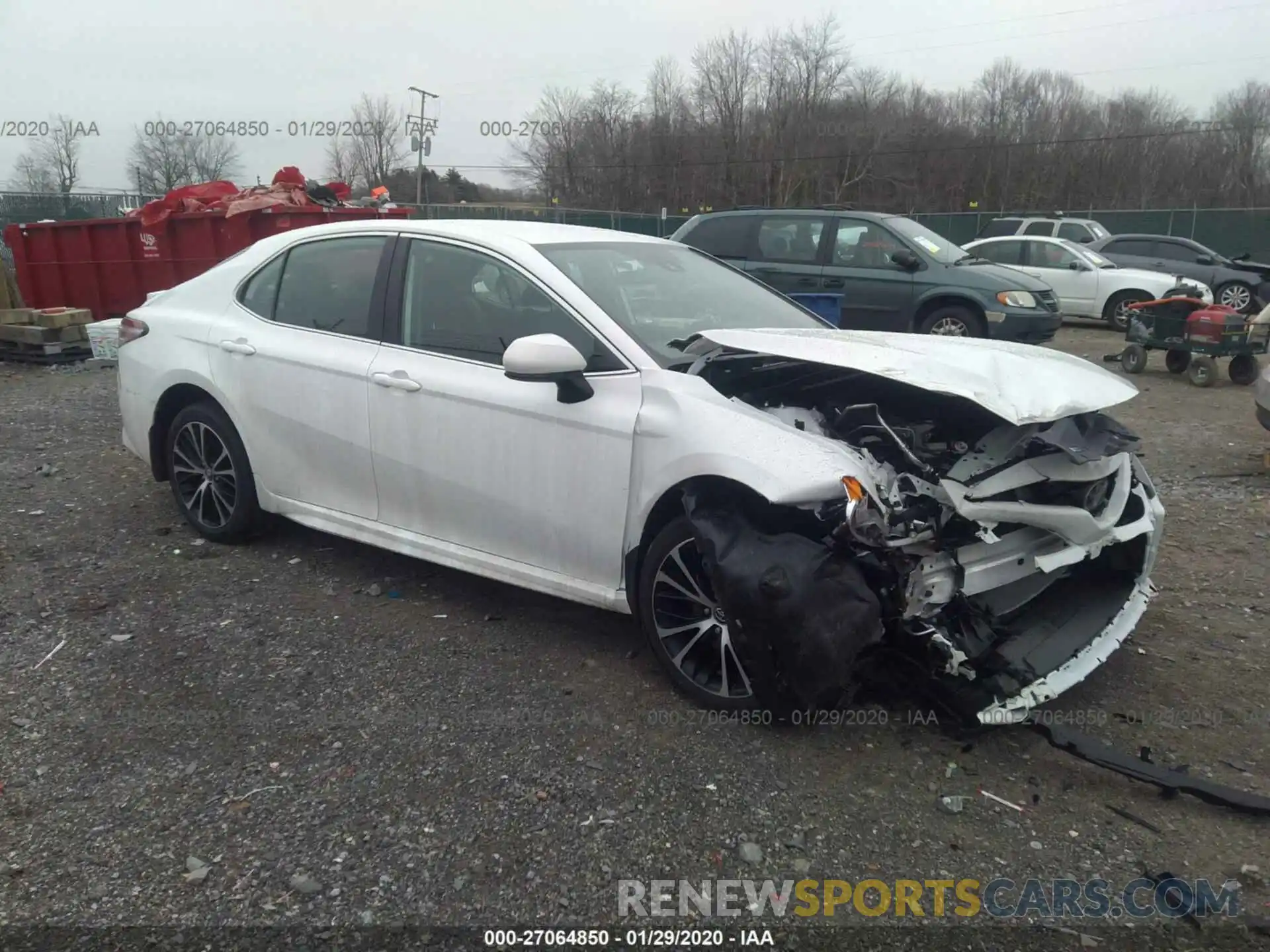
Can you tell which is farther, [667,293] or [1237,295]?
[1237,295]

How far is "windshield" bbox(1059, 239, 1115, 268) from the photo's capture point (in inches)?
613

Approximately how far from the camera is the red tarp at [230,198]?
38.4ft

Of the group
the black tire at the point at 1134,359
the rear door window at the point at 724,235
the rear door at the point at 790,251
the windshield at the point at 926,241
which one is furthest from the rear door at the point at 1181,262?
the rear door window at the point at 724,235

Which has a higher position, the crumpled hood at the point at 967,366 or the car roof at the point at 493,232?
the car roof at the point at 493,232

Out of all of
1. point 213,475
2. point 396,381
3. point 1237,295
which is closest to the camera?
point 396,381

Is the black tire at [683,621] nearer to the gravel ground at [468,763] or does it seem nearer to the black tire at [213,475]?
the gravel ground at [468,763]

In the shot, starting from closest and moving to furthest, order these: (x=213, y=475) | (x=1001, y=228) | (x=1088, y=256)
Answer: (x=213, y=475) → (x=1088, y=256) → (x=1001, y=228)

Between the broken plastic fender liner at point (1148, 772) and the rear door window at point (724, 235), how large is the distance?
27.4ft

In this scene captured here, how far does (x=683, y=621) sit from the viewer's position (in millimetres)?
3318

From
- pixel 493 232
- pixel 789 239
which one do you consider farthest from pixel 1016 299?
pixel 493 232

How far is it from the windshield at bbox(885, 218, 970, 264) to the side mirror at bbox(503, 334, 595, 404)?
8028 millimetres

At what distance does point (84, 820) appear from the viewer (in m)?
2.74

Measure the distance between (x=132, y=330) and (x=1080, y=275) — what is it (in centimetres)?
1456

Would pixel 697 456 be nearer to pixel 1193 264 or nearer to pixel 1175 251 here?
pixel 1193 264
